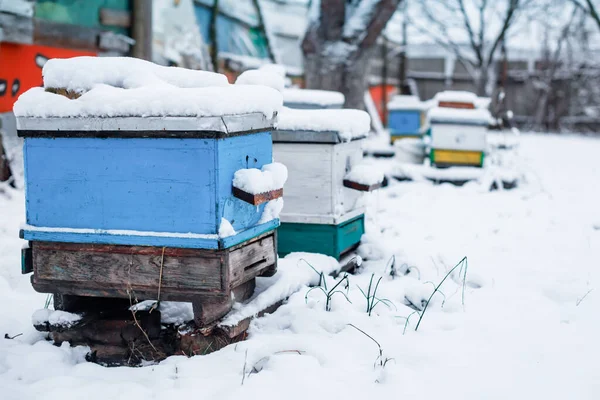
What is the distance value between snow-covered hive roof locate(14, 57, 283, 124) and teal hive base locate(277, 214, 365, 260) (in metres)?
0.96

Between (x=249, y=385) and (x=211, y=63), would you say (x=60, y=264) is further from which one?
(x=211, y=63)

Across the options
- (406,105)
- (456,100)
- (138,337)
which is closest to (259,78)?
(138,337)

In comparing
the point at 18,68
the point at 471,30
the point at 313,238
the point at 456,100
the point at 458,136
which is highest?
the point at 471,30

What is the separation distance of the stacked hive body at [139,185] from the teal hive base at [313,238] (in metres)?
0.83

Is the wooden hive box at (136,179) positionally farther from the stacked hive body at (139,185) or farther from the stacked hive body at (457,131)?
the stacked hive body at (457,131)

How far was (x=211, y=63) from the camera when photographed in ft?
31.2

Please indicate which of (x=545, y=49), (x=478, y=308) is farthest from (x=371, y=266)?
(x=545, y=49)

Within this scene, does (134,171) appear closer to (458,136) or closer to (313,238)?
(313,238)

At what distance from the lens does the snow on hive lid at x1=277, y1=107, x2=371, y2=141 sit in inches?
Answer: 128

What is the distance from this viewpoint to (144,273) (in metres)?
2.48

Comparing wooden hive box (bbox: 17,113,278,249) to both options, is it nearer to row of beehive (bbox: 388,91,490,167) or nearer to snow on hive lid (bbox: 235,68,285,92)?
snow on hive lid (bbox: 235,68,285,92)

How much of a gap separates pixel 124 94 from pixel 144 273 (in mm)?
686

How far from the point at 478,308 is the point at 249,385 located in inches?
53.3

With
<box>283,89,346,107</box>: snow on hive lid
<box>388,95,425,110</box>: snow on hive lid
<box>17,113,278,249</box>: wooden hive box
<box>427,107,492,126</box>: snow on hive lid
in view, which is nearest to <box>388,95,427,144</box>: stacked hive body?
<box>388,95,425,110</box>: snow on hive lid
